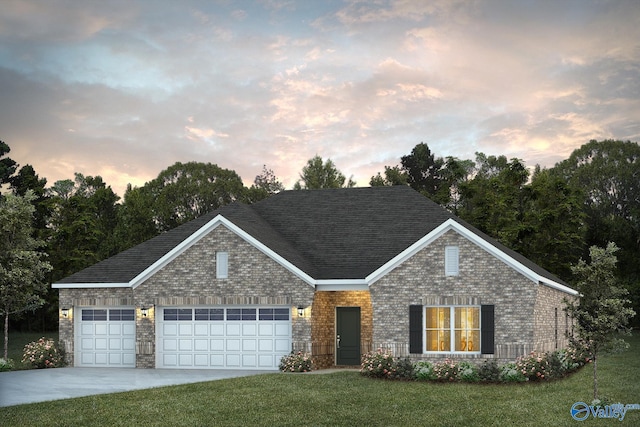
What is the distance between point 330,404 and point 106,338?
14.0 m

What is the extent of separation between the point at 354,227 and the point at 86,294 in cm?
1112

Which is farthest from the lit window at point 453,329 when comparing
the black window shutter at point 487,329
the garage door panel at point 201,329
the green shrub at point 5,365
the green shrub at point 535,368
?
the green shrub at point 5,365

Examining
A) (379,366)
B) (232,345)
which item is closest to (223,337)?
(232,345)

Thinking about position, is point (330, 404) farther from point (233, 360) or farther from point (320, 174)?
point (320, 174)

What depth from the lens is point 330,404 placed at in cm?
1944

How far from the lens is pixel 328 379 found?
2441cm

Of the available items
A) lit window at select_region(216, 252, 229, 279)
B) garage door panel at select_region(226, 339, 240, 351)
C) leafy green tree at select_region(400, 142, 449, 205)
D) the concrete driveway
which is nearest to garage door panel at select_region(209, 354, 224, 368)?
garage door panel at select_region(226, 339, 240, 351)

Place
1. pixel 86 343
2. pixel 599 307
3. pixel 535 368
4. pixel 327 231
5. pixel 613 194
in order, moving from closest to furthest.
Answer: pixel 599 307, pixel 535 368, pixel 86 343, pixel 327 231, pixel 613 194

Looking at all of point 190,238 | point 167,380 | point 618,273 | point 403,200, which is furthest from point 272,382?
point 618,273

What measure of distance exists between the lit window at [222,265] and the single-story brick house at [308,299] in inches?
1.4

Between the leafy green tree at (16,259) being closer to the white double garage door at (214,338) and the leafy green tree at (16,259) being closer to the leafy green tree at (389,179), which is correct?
the white double garage door at (214,338)

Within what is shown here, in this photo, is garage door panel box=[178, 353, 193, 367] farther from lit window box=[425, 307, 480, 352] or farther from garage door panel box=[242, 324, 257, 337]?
lit window box=[425, 307, 480, 352]

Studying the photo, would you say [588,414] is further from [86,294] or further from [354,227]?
[86,294]

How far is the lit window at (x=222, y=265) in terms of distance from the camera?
2912 cm
